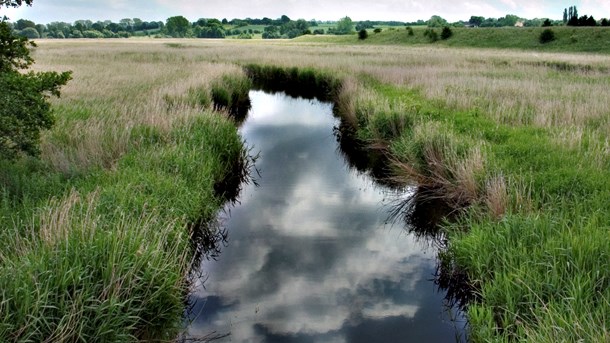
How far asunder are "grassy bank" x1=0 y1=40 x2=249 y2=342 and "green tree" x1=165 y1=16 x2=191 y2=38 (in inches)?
4938

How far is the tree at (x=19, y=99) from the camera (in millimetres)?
5734

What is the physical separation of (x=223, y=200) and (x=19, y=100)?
394cm

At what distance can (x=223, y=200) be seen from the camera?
29.4ft

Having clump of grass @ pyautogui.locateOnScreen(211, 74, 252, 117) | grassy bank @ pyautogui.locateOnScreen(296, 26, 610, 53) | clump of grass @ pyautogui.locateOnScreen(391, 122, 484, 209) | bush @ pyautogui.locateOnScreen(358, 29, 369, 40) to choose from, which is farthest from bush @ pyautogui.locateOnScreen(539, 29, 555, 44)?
clump of grass @ pyautogui.locateOnScreen(391, 122, 484, 209)

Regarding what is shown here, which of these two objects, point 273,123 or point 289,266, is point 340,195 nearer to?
point 289,266

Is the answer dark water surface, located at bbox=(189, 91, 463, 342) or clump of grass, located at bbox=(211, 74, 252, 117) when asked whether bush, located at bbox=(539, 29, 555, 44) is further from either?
dark water surface, located at bbox=(189, 91, 463, 342)

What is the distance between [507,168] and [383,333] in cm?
358

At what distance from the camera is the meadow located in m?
3.83

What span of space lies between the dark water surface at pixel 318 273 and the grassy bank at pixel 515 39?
41.5 meters

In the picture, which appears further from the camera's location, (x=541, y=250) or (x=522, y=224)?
(x=522, y=224)

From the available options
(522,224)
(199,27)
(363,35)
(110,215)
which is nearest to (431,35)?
(363,35)

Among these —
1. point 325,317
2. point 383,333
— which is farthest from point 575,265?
point 325,317

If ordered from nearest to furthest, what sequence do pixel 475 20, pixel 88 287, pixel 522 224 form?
1. pixel 88 287
2. pixel 522 224
3. pixel 475 20

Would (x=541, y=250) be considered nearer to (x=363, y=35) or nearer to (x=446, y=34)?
(x=446, y=34)
